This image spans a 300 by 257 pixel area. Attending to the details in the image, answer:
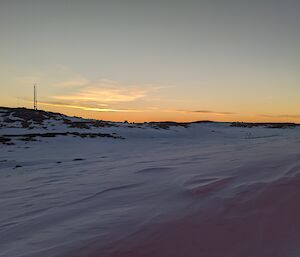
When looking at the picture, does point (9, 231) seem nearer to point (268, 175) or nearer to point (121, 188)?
point (121, 188)

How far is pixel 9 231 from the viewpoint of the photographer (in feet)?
11.6

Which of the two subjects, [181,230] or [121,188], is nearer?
[181,230]

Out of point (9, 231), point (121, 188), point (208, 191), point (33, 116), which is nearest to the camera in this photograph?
point (9, 231)

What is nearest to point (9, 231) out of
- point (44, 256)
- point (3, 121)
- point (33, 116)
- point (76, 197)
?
point (44, 256)

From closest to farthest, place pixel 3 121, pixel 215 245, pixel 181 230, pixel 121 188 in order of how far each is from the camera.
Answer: pixel 215 245, pixel 181 230, pixel 121 188, pixel 3 121

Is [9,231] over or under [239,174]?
under

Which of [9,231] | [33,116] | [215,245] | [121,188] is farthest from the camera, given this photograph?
[33,116]

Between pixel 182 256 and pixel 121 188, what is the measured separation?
2.93m

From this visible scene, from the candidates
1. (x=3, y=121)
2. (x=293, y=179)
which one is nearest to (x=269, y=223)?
(x=293, y=179)

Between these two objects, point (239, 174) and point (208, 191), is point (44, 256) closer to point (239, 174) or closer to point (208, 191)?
point (208, 191)

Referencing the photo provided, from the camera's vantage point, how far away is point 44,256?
267 centimetres

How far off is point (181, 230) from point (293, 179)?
7.70ft

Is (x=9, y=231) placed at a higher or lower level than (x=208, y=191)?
lower

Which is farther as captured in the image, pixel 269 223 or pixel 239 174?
pixel 239 174
